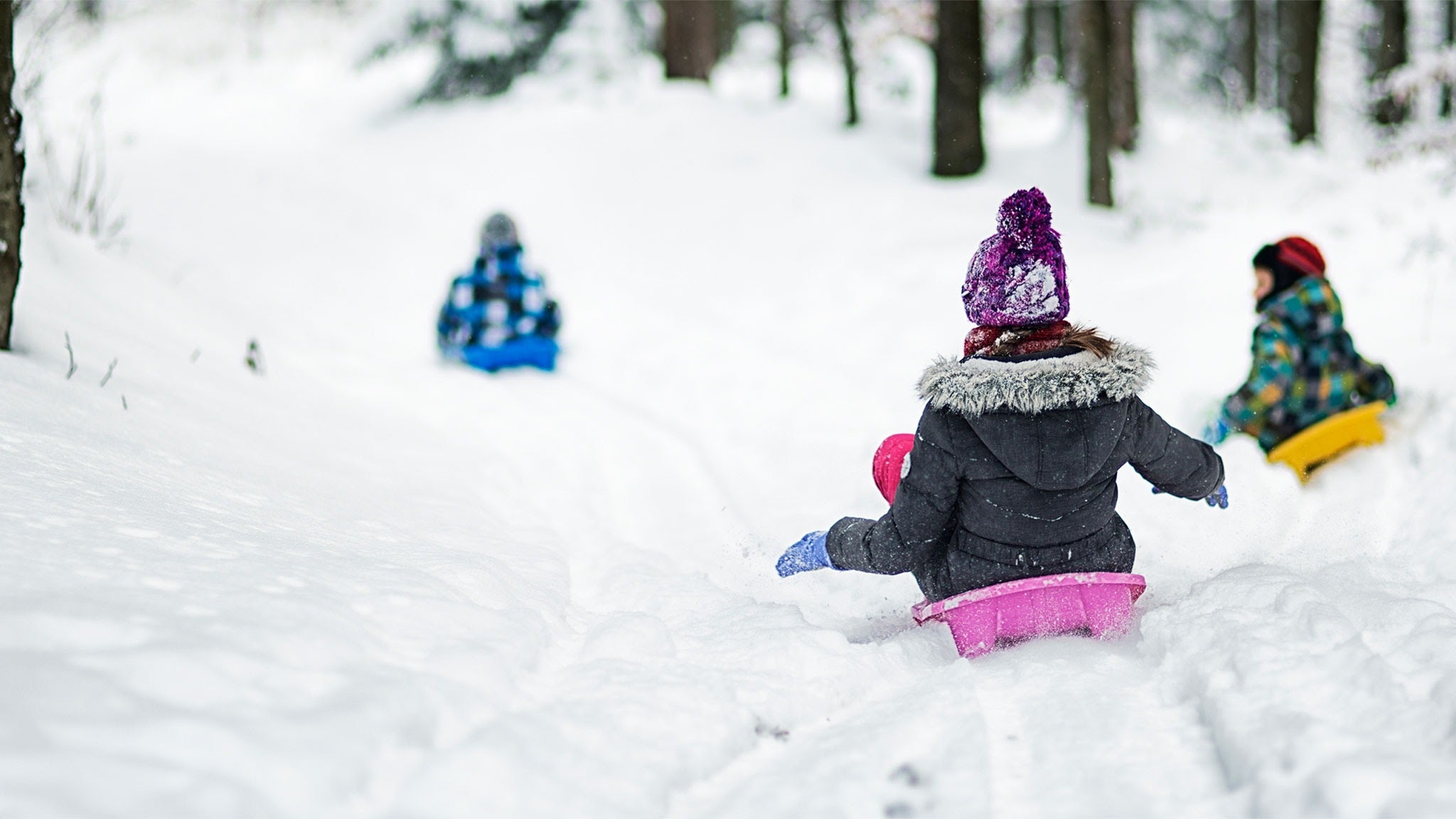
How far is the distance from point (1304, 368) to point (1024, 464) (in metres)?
2.91

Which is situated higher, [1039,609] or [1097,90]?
[1097,90]

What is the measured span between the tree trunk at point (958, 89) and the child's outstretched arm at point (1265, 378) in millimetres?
6041

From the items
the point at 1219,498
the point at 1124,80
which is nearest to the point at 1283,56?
the point at 1124,80

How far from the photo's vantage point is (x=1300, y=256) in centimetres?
472

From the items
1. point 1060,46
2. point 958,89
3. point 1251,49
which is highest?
point 1060,46

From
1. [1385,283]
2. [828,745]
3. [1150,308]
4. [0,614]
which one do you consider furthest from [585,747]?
[1385,283]

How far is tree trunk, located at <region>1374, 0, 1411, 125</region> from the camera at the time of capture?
1252cm

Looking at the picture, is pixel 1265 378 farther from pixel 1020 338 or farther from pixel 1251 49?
pixel 1251 49

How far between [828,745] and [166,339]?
475 centimetres

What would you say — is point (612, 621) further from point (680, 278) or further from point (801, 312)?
point (680, 278)

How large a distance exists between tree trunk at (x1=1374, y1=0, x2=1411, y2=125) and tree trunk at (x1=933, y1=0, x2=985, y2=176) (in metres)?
5.93

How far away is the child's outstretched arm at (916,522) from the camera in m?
2.70

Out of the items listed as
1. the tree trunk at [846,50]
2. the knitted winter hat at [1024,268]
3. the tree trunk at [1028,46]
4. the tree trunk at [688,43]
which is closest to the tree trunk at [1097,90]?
the tree trunk at [846,50]

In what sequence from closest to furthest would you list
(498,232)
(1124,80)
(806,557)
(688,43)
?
(806,557)
(498,232)
(1124,80)
(688,43)
